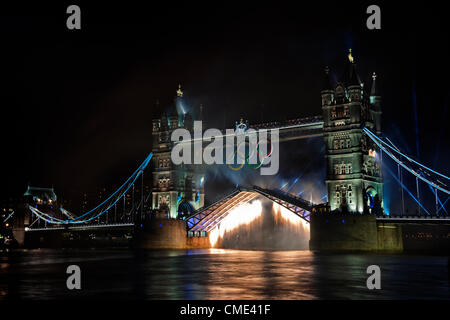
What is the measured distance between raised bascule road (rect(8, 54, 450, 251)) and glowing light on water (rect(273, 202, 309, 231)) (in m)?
4.10

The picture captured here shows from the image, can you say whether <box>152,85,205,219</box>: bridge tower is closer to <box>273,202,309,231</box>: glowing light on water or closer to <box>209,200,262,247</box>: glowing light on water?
<box>209,200,262,247</box>: glowing light on water

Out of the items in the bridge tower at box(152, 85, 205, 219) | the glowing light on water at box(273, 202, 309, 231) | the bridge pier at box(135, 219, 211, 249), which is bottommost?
the bridge pier at box(135, 219, 211, 249)

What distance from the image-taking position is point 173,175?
3319 inches

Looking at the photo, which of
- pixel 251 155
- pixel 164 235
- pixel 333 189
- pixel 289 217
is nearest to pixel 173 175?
pixel 164 235

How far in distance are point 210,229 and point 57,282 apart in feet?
199

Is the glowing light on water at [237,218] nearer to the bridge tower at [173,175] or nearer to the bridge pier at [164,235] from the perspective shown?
the bridge tower at [173,175]

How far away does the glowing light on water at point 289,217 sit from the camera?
75.8 m

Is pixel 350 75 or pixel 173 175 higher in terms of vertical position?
pixel 350 75

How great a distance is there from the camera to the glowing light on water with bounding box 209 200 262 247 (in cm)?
8211

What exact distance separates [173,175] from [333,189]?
2891cm

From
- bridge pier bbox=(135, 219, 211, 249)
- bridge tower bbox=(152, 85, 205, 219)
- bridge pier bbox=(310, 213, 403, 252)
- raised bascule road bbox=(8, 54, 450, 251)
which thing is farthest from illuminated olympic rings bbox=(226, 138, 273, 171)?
bridge pier bbox=(310, 213, 403, 252)

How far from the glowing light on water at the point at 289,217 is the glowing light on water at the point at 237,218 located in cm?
344

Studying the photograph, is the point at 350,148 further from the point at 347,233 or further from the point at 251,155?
the point at 251,155

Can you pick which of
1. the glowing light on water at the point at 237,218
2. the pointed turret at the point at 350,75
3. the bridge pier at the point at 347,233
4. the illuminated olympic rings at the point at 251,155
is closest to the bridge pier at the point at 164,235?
the glowing light on water at the point at 237,218
